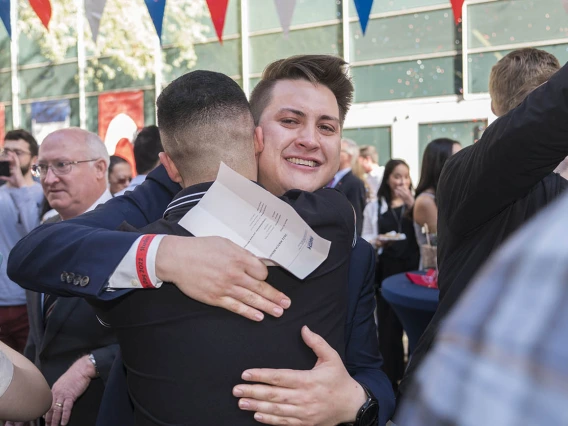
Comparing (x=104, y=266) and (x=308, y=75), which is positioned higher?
(x=308, y=75)

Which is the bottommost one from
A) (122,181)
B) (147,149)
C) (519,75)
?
(122,181)

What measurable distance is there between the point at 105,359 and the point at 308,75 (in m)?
1.21

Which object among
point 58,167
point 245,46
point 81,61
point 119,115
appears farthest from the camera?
point 81,61

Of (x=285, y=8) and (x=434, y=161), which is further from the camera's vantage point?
(x=434, y=161)

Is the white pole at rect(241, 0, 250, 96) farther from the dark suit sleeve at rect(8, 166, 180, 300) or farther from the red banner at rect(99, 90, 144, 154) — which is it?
the dark suit sleeve at rect(8, 166, 180, 300)

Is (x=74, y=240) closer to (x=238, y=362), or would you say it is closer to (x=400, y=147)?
(x=238, y=362)

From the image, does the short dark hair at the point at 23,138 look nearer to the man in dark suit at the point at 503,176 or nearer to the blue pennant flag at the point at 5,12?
the blue pennant flag at the point at 5,12

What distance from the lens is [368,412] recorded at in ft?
4.69

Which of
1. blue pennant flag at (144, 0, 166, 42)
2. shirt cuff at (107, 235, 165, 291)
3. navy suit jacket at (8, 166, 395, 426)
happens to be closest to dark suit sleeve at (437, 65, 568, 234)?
navy suit jacket at (8, 166, 395, 426)

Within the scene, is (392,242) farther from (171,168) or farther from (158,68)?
(158,68)

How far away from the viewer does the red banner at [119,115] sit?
14109 mm

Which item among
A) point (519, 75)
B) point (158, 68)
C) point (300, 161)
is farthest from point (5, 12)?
point (158, 68)

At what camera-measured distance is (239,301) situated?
1.22 m

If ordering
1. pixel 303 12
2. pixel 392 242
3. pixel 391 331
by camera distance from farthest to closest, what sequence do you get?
pixel 303 12
pixel 392 242
pixel 391 331
